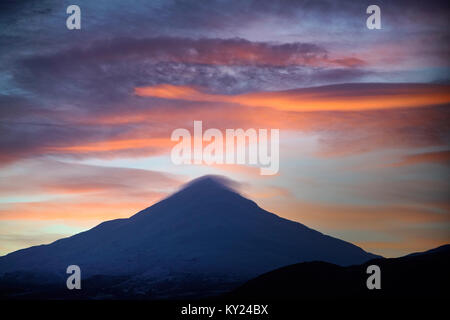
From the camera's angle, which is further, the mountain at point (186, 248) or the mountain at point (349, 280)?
the mountain at point (186, 248)

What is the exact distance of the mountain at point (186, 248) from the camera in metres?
67.8

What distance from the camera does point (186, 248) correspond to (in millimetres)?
74375

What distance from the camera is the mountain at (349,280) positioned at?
39.2 m

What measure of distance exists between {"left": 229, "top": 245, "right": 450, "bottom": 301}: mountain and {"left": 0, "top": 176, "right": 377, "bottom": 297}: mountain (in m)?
16.9

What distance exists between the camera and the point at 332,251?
6831 cm

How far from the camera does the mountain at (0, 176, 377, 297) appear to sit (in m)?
67.8

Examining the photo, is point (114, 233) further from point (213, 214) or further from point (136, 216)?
point (213, 214)

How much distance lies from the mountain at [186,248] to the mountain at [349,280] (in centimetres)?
1690

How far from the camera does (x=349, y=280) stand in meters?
40.5

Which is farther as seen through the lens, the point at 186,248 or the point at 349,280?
the point at 186,248

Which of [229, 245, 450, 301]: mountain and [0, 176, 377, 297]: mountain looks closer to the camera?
[229, 245, 450, 301]: mountain

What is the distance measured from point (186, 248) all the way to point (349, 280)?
3679 centimetres
